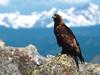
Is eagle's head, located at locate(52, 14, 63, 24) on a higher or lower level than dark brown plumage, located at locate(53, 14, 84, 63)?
higher

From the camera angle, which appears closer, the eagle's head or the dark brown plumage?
the dark brown plumage

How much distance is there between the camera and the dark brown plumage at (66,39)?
1912 cm

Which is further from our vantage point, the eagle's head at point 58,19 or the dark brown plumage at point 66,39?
the eagle's head at point 58,19

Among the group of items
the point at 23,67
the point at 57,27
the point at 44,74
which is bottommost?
the point at 44,74

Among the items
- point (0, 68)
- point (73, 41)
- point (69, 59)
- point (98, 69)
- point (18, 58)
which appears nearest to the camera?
point (0, 68)

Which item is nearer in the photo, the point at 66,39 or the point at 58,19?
the point at 66,39

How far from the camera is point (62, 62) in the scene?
1753 cm

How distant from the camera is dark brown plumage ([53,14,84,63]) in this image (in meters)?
19.1

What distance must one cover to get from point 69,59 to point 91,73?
12.5ft

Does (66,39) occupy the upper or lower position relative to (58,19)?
lower

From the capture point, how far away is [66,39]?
66.4ft

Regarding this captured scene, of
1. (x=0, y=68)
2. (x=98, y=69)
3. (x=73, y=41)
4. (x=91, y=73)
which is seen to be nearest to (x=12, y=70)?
(x=0, y=68)

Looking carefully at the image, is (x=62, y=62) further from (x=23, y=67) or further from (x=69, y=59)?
(x=23, y=67)

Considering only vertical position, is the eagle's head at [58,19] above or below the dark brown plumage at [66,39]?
above
